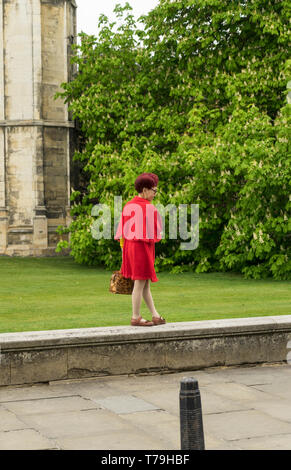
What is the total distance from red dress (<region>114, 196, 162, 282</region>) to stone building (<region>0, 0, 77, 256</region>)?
20491 mm

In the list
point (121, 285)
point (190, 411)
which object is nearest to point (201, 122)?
point (121, 285)

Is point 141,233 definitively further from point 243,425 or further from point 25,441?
point 25,441

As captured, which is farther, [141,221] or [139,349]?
[141,221]

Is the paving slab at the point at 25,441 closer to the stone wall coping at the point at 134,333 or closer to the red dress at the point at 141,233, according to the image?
the stone wall coping at the point at 134,333

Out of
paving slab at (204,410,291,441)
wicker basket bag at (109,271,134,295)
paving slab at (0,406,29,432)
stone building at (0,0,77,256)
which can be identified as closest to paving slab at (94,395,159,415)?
paving slab at (204,410,291,441)

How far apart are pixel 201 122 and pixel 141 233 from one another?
15.1 metres

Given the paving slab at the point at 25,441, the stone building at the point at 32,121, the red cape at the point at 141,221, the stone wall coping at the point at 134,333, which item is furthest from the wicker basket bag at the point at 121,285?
the stone building at the point at 32,121

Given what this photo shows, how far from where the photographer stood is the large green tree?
18422 mm

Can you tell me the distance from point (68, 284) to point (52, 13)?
598 inches

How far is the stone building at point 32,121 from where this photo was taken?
29.1 metres

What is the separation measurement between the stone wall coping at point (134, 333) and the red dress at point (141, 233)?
70cm

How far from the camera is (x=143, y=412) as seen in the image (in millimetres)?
6574

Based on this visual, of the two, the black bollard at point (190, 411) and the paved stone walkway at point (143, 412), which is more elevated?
the black bollard at point (190, 411)

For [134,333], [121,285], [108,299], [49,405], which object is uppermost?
[121,285]
